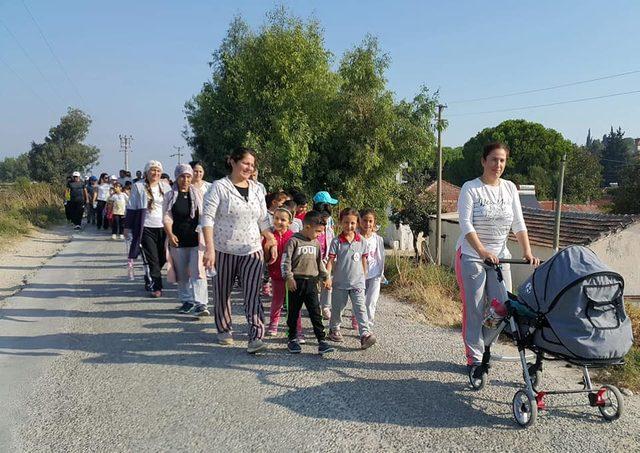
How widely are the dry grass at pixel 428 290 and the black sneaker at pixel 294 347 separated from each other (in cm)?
207

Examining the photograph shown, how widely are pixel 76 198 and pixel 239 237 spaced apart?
13470 millimetres

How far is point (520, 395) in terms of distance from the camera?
3.38 m

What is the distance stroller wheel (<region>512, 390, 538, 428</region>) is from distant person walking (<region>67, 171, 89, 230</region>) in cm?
1567

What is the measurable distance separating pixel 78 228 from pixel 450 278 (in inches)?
514

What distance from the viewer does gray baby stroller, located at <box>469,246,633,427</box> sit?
315cm

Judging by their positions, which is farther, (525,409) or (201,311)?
(201,311)

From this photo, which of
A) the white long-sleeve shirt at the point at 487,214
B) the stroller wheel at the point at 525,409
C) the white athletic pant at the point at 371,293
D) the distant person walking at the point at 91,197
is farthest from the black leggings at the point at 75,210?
the stroller wheel at the point at 525,409

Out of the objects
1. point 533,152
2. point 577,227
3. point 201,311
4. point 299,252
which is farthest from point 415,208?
point 299,252

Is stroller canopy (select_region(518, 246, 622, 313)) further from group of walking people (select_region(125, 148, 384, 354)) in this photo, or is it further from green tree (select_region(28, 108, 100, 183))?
green tree (select_region(28, 108, 100, 183))

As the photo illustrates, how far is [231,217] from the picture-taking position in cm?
477

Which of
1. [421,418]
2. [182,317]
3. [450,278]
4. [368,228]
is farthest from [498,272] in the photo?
[450,278]

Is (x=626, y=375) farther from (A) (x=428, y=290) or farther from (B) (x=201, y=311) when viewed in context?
(B) (x=201, y=311)

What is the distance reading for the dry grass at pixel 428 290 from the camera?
6.51 meters

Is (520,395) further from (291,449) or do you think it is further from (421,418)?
(291,449)
